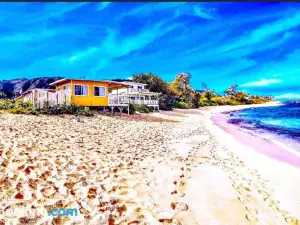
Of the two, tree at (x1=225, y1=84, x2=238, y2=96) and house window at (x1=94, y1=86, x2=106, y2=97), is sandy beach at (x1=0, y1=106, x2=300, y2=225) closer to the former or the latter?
house window at (x1=94, y1=86, x2=106, y2=97)

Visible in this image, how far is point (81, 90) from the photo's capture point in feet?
84.7

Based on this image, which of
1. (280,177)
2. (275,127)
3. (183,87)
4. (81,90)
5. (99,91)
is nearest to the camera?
(280,177)

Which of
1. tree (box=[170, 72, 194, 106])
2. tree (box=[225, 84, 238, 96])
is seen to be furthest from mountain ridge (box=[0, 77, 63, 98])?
tree (box=[225, 84, 238, 96])

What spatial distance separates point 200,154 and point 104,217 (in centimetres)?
566

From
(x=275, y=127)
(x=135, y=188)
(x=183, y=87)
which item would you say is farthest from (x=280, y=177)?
(x=183, y=87)

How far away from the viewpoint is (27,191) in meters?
4.07

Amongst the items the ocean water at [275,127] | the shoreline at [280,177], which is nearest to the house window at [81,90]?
the ocean water at [275,127]

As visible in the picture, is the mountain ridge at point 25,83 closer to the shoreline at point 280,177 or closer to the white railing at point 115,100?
the white railing at point 115,100

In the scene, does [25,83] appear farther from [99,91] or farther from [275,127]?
[275,127]

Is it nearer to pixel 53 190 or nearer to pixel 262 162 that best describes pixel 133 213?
pixel 53 190

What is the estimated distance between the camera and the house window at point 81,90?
2558 cm

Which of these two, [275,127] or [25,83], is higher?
[25,83]

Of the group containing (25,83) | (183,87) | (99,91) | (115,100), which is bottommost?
(115,100)

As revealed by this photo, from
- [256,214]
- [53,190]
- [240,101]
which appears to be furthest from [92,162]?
[240,101]
